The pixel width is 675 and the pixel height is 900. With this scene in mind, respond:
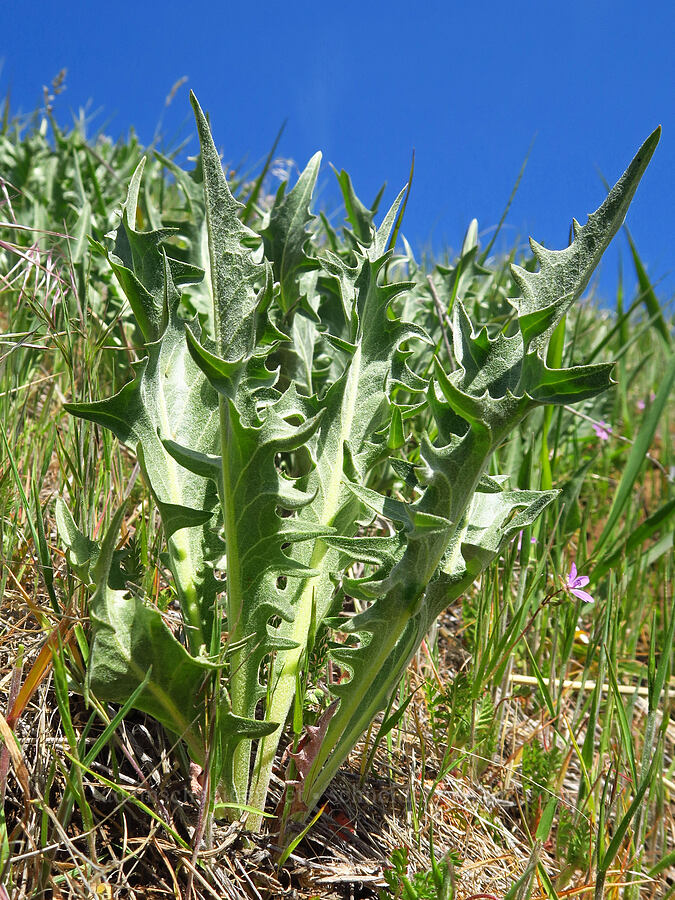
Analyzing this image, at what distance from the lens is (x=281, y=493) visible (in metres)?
1.15

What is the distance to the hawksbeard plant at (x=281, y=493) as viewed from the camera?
1051 millimetres

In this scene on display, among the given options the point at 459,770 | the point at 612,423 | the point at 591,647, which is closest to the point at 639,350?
the point at 612,423

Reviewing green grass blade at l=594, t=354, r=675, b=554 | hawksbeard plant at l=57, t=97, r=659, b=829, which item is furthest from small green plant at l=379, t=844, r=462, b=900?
green grass blade at l=594, t=354, r=675, b=554

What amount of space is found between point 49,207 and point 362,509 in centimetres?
321

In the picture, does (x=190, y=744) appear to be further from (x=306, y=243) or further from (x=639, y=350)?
(x=639, y=350)

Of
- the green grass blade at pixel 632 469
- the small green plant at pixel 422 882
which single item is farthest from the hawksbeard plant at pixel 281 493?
the green grass blade at pixel 632 469

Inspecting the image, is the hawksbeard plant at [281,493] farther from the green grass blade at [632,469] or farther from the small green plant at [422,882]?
the green grass blade at [632,469]

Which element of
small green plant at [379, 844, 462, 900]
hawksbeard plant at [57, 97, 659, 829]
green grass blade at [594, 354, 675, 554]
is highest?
green grass blade at [594, 354, 675, 554]

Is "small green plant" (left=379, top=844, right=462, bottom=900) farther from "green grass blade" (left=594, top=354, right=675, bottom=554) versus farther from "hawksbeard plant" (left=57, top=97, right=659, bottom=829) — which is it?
"green grass blade" (left=594, top=354, right=675, bottom=554)


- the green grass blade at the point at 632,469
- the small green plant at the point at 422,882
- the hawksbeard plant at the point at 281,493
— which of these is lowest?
the small green plant at the point at 422,882

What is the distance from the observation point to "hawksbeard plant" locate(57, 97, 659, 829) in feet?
3.45

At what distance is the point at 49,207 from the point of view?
12.5 ft

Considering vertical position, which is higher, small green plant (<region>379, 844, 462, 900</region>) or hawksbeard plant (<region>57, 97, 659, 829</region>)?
hawksbeard plant (<region>57, 97, 659, 829</region>)

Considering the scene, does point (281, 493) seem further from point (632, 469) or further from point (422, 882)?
point (632, 469)
